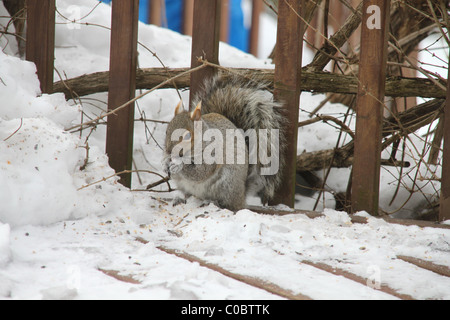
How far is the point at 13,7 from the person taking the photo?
2.47 m

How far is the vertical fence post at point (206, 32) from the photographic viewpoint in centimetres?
189

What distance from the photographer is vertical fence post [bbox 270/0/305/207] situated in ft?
5.94

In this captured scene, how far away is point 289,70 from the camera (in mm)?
1832

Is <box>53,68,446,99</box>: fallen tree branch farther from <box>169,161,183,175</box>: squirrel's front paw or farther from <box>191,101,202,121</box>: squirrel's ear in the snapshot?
<box>169,161,183,175</box>: squirrel's front paw

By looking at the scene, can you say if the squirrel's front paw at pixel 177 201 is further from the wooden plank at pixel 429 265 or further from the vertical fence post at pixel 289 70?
the wooden plank at pixel 429 265

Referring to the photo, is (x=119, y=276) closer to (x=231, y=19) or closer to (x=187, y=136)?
(x=187, y=136)

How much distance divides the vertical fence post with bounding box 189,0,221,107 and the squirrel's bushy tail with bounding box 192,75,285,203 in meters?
0.08

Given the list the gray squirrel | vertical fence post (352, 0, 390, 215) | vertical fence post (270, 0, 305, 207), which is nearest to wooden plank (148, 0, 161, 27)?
the gray squirrel

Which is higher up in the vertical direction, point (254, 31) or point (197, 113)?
point (254, 31)

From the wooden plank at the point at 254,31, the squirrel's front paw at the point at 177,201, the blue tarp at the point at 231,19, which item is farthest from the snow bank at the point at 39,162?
the wooden plank at the point at 254,31

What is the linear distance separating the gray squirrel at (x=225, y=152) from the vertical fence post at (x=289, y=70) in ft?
0.10

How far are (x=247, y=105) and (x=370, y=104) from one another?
477 mm

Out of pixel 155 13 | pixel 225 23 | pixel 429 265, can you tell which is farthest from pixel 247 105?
pixel 225 23
